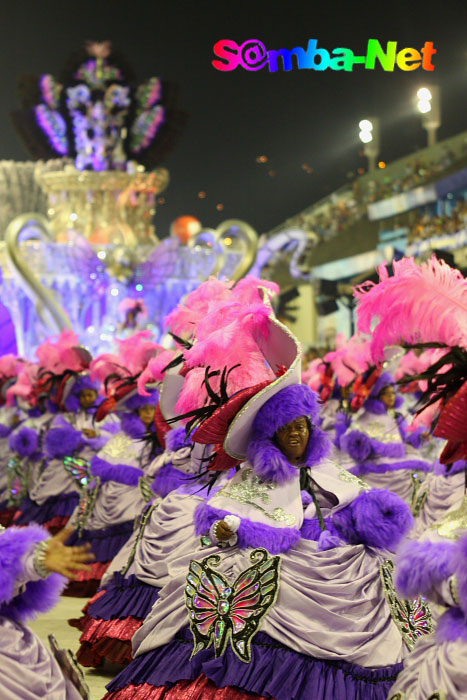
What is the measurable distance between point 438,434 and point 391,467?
577cm

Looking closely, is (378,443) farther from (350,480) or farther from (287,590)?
(287,590)

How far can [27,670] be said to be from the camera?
3184mm

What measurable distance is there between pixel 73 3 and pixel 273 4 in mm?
5523

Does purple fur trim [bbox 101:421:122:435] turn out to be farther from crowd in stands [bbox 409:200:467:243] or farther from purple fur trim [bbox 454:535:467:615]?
crowd in stands [bbox 409:200:467:243]

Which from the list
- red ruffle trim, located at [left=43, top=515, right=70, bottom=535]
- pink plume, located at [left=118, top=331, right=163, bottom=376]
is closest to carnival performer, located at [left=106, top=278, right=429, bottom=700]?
pink plume, located at [left=118, top=331, right=163, bottom=376]

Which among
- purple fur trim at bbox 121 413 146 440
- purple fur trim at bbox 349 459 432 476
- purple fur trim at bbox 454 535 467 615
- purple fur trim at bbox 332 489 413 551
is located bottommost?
purple fur trim at bbox 349 459 432 476

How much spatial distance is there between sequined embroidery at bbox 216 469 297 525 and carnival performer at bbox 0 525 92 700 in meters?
1.05

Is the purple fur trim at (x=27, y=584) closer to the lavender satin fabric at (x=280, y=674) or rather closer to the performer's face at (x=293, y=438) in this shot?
the lavender satin fabric at (x=280, y=674)

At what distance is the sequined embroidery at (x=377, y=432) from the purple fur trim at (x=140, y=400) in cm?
191

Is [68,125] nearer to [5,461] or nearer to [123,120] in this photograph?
[123,120]

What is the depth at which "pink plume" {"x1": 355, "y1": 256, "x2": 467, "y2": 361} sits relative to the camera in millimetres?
2982

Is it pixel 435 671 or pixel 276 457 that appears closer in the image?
pixel 435 671

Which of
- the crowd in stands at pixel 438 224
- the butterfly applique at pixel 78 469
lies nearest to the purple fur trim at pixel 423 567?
the butterfly applique at pixel 78 469

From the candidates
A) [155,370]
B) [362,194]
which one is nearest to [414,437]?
[155,370]
